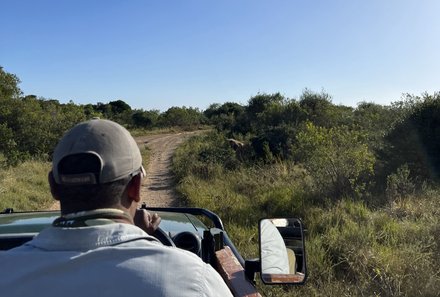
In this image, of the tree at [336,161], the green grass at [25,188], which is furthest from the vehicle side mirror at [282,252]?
the green grass at [25,188]

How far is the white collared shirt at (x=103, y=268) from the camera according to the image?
1.19m

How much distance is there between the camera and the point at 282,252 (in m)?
2.19

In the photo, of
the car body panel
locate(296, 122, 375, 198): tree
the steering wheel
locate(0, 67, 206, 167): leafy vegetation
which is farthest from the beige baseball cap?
locate(0, 67, 206, 167): leafy vegetation

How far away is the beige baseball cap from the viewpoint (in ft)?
4.35

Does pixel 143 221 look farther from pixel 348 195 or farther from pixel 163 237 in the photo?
pixel 348 195

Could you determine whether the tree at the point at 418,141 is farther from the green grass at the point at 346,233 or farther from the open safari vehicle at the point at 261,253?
the open safari vehicle at the point at 261,253

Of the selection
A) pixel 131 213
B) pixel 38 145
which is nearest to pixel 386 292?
pixel 131 213

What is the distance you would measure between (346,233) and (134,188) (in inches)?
209

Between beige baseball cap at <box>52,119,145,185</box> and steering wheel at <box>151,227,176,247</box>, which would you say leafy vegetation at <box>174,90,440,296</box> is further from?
beige baseball cap at <box>52,119,145,185</box>

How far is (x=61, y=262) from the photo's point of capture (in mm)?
1215

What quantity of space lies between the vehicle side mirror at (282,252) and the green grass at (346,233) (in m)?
2.67

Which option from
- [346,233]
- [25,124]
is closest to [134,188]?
[346,233]

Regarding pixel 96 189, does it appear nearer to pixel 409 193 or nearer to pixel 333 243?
pixel 333 243

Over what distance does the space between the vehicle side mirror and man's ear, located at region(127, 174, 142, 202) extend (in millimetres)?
784
